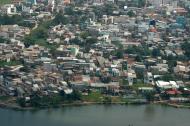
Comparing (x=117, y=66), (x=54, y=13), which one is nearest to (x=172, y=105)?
(x=117, y=66)

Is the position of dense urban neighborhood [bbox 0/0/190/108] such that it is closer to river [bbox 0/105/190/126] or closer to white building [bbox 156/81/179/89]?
white building [bbox 156/81/179/89]

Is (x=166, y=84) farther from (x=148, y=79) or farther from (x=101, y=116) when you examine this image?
(x=101, y=116)

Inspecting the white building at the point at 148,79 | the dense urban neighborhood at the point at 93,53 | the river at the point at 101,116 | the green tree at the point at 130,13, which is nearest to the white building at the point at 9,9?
the dense urban neighborhood at the point at 93,53

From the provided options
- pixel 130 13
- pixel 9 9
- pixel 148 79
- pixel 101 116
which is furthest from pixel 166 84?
pixel 9 9

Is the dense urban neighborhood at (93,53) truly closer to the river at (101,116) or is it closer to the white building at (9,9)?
the white building at (9,9)

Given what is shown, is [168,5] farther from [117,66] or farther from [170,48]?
[117,66]

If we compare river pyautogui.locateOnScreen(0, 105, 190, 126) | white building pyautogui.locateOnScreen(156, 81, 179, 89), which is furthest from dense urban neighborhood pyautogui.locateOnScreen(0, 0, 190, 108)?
river pyautogui.locateOnScreen(0, 105, 190, 126)
